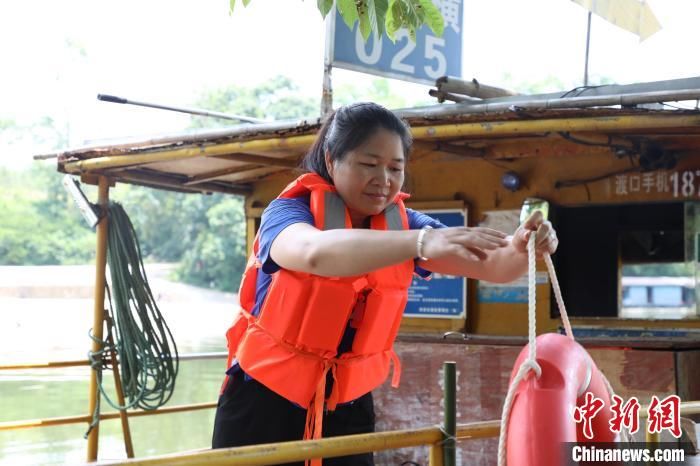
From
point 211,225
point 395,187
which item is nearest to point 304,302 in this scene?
point 395,187

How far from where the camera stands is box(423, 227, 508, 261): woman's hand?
5.79 ft

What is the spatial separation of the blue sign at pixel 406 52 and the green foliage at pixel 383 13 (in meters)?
2.12

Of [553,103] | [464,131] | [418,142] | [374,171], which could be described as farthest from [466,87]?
[374,171]

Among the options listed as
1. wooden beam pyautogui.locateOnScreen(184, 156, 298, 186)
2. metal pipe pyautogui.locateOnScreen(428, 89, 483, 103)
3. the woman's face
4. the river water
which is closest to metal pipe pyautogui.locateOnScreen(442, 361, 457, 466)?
the woman's face

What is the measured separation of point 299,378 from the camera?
8.09ft

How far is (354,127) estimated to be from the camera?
2.31m

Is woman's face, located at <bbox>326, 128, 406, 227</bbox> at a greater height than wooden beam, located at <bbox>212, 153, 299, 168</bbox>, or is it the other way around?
wooden beam, located at <bbox>212, 153, 299, 168</bbox>

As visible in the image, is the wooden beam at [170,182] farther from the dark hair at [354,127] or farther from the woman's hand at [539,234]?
the woman's hand at [539,234]

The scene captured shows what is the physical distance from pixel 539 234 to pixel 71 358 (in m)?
18.9

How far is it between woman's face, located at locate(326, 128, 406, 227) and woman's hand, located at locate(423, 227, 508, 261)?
19.1 inches

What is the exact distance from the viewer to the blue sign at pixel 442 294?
6.05 m

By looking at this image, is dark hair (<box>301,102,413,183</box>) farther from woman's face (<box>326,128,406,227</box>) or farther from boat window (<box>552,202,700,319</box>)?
boat window (<box>552,202,700,319</box>)

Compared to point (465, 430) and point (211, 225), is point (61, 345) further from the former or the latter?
point (465, 430)

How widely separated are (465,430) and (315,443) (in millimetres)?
508
